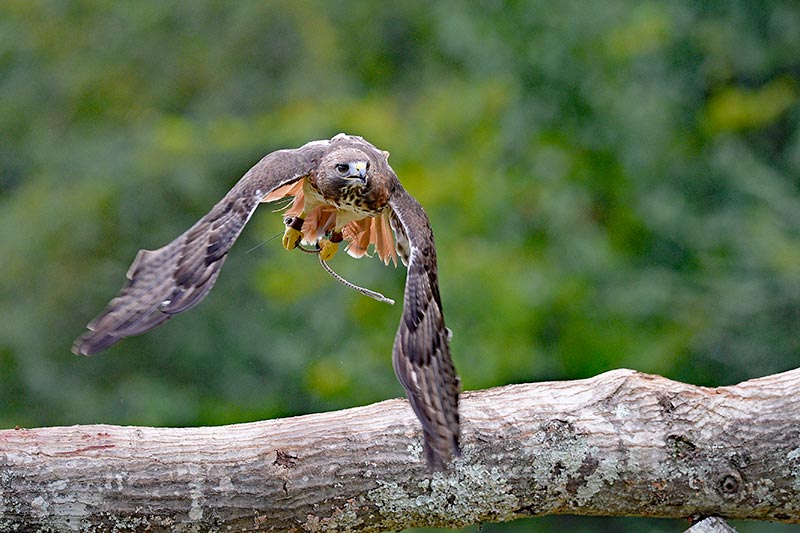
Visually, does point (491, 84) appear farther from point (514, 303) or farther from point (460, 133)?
point (514, 303)

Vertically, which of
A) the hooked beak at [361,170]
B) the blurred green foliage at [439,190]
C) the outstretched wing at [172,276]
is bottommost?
the outstretched wing at [172,276]

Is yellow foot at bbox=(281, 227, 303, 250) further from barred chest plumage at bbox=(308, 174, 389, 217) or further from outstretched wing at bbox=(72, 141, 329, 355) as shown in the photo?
outstretched wing at bbox=(72, 141, 329, 355)

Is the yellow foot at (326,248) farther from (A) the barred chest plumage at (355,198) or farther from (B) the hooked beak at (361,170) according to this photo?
(B) the hooked beak at (361,170)

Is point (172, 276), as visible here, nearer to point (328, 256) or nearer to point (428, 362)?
point (428, 362)

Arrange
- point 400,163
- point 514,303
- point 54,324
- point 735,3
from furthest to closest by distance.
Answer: point 735,3, point 54,324, point 400,163, point 514,303

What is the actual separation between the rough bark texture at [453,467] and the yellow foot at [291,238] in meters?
1.01

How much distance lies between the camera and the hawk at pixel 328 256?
351 centimetres

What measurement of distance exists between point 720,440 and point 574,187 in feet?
24.5

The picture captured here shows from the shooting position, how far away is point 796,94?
11750 mm

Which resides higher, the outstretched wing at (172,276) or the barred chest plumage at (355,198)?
the barred chest plumage at (355,198)

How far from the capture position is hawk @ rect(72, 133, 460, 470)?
351 centimetres

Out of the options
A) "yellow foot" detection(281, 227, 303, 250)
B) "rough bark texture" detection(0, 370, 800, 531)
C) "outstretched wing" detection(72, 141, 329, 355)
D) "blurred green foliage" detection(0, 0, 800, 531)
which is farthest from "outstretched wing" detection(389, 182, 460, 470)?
"blurred green foliage" detection(0, 0, 800, 531)

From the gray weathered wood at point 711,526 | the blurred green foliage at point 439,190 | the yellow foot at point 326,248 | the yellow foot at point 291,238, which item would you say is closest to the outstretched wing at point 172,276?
the yellow foot at point 291,238

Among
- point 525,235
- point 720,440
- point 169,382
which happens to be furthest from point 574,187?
point 720,440
